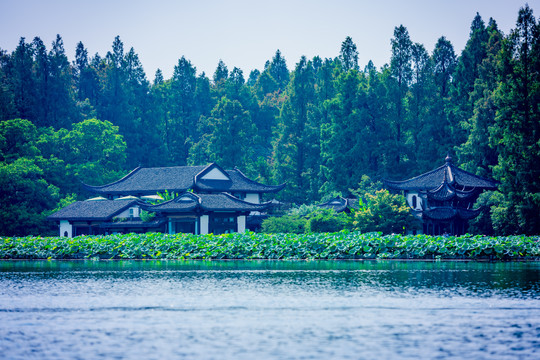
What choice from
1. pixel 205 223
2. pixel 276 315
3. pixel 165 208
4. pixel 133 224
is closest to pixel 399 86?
pixel 205 223

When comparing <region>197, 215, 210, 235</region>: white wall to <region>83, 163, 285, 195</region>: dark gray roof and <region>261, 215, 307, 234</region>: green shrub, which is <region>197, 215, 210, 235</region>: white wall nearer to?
<region>261, 215, 307, 234</region>: green shrub

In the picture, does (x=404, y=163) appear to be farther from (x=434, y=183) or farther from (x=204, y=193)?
(x=204, y=193)

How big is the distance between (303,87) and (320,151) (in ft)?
19.0

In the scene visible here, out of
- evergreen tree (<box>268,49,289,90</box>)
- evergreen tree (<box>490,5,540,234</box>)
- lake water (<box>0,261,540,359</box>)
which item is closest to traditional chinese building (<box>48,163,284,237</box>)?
evergreen tree (<box>490,5,540,234</box>)

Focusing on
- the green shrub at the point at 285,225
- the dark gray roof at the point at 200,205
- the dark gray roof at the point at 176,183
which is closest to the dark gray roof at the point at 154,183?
the dark gray roof at the point at 176,183

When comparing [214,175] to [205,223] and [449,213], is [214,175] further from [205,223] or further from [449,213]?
[449,213]

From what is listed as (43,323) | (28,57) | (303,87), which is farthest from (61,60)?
(43,323)

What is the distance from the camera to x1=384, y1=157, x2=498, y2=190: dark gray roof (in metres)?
48.7

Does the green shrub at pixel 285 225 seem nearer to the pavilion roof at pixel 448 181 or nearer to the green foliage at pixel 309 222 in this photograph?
the green foliage at pixel 309 222

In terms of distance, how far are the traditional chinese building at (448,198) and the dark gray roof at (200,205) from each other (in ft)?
36.2

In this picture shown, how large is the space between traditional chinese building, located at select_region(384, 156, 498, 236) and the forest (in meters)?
1.59

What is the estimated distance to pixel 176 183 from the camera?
54.7 meters

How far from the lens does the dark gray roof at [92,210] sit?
4984cm

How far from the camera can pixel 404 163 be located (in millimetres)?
59938
